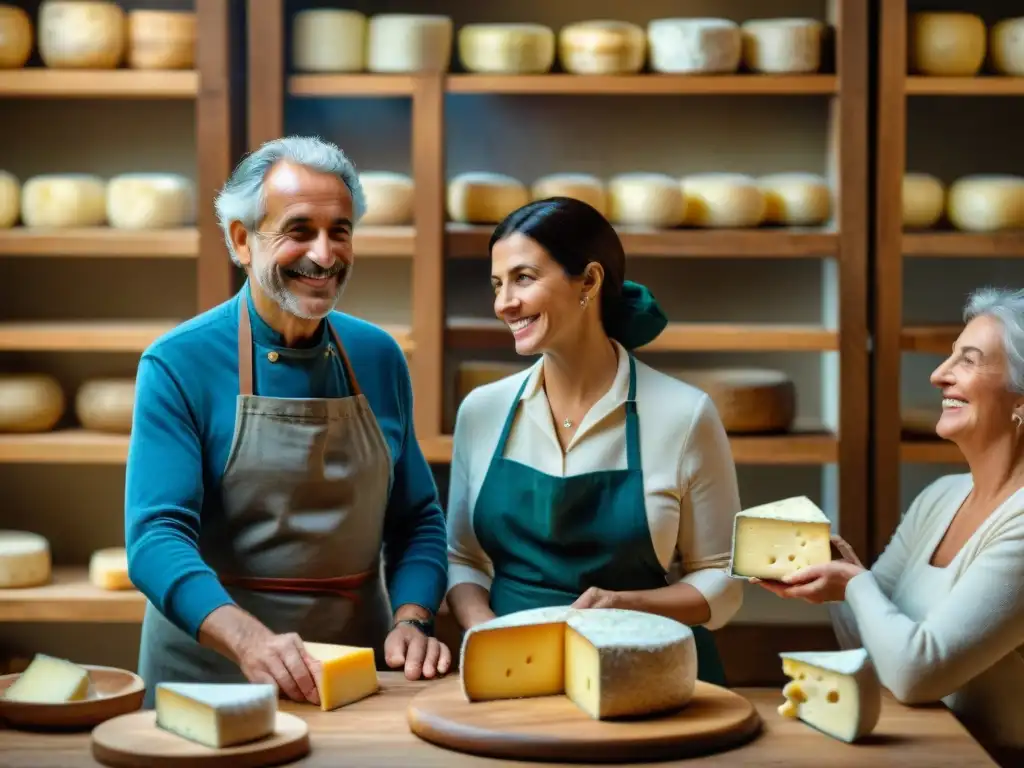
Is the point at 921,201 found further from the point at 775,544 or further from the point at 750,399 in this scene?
the point at 775,544

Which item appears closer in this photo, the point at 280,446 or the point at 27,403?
the point at 280,446

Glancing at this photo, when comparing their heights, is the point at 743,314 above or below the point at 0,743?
above

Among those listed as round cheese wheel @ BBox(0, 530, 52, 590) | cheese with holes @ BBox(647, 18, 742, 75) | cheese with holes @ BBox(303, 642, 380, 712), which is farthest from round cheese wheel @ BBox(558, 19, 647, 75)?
cheese with holes @ BBox(303, 642, 380, 712)

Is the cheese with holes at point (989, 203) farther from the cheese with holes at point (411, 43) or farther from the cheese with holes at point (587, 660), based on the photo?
the cheese with holes at point (587, 660)

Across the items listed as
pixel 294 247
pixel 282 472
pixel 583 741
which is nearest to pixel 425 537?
pixel 282 472

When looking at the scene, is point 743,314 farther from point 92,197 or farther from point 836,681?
point 836,681

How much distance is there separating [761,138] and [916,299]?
674 mm

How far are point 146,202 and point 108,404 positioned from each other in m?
0.57

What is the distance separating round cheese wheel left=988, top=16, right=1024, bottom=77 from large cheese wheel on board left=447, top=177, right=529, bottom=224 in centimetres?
135

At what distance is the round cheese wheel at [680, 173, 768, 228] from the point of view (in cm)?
357

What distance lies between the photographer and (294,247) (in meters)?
2.23

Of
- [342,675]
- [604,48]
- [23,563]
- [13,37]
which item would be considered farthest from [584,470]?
[13,37]

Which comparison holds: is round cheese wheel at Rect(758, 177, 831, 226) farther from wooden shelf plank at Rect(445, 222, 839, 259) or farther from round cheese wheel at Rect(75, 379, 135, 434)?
round cheese wheel at Rect(75, 379, 135, 434)

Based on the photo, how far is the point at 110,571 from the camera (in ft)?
11.9
